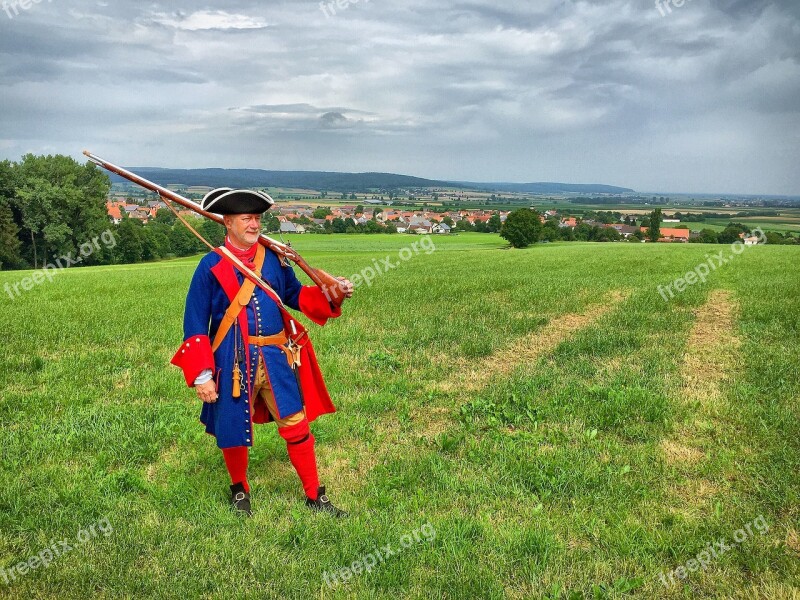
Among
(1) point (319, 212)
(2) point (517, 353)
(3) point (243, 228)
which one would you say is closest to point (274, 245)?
(3) point (243, 228)

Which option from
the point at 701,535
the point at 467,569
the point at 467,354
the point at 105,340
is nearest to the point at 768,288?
the point at 467,354

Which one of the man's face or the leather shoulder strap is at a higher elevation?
the man's face

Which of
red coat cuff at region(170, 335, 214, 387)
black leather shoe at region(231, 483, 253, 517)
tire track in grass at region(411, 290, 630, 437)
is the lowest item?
black leather shoe at region(231, 483, 253, 517)

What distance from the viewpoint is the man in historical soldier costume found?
424 centimetres

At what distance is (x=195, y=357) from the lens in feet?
13.7

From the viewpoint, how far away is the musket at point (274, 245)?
4.30 meters

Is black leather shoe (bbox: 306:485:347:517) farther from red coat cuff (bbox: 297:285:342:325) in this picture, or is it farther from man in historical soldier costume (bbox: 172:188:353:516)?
red coat cuff (bbox: 297:285:342:325)

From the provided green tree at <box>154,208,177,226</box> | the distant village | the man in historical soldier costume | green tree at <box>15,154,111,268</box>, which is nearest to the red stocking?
the man in historical soldier costume

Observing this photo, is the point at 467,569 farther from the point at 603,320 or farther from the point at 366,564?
the point at 603,320

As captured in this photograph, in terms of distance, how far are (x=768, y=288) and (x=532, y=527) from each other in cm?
1299

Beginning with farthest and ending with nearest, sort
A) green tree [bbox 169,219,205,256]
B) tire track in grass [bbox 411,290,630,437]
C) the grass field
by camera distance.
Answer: green tree [bbox 169,219,205,256]
tire track in grass [bbox 411,290,630,437]
the grass field

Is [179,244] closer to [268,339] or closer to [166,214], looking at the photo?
[166,214]

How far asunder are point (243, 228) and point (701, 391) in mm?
6386

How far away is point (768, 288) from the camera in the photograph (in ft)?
44.9
